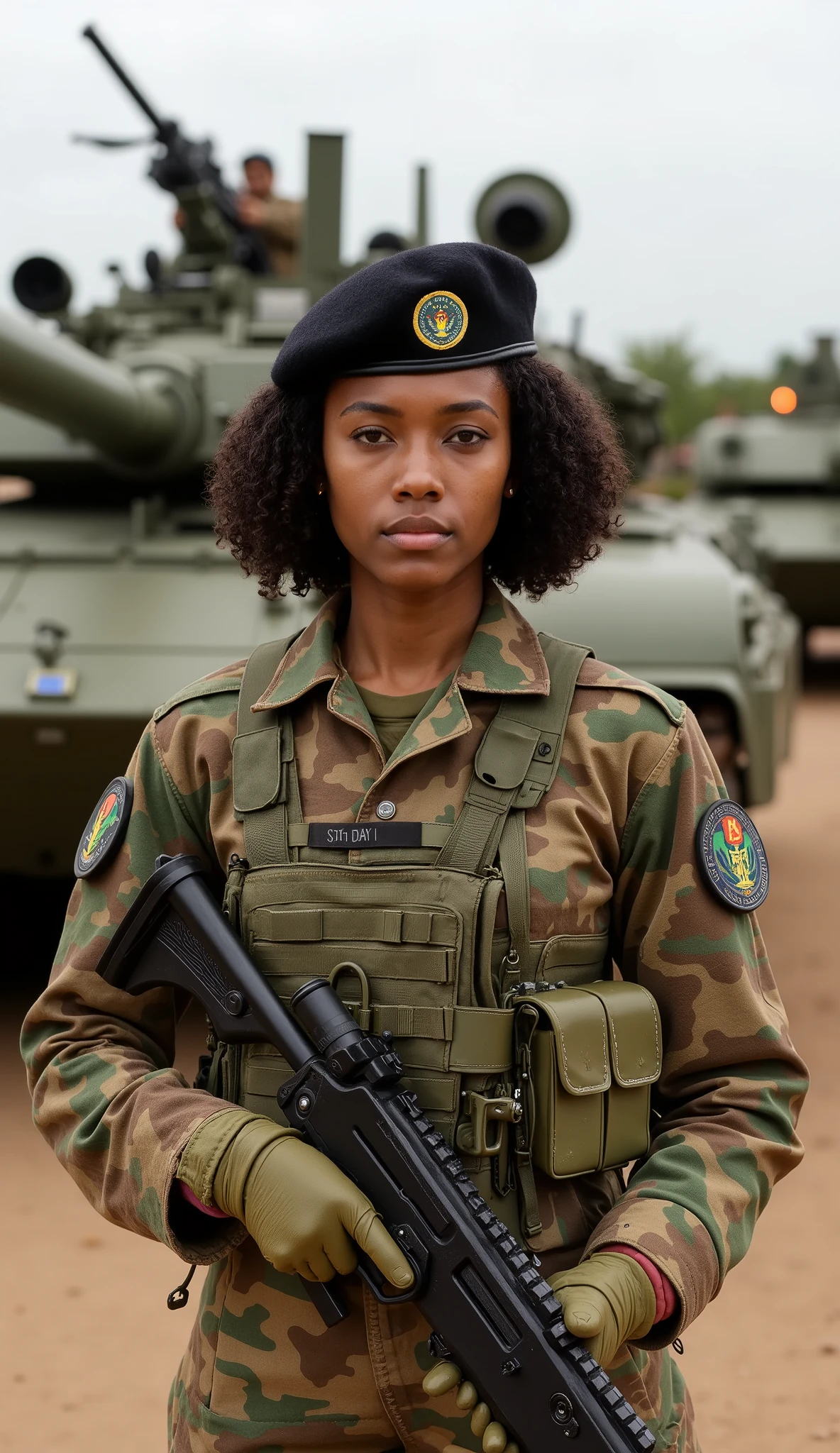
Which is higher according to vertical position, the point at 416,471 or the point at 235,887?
the point at 416,471

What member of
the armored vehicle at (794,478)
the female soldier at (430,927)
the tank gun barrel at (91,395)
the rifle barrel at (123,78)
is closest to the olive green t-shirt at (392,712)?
the female soldier at (430,927)

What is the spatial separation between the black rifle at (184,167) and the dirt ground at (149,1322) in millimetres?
3749

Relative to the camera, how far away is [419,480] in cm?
174

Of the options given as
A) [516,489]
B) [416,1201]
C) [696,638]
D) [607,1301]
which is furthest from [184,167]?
[607,1301]

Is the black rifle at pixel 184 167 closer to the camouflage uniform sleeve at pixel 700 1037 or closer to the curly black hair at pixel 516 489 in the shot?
the curly black hair at pixel 516 489

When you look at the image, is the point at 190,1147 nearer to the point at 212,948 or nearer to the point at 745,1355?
the point at 212,948

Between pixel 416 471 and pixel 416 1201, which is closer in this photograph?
pixel 416 1201

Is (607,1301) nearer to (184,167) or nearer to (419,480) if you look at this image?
(419,480)

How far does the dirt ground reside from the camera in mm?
3309

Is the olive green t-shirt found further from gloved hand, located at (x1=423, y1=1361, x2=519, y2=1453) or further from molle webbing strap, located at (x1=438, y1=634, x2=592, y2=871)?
gloved hand, located at (x1=423, y1=1361, x2=519, y2=1453)

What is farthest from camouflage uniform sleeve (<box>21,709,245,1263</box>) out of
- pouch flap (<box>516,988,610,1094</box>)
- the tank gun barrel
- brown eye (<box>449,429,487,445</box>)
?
the tank gun barrel

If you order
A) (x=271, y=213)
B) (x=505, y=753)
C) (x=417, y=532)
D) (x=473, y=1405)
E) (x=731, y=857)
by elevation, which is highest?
(x=271, y=213)

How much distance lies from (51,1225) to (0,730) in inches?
62.0

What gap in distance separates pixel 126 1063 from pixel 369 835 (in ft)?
1.29
